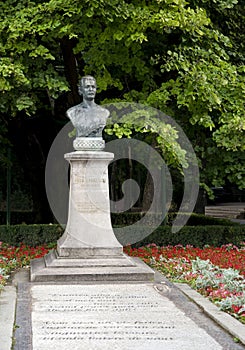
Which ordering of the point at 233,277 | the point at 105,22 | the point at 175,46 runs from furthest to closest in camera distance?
the point at 175,46
the point at 105,22
the point at 233,277

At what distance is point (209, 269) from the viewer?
10969 mm

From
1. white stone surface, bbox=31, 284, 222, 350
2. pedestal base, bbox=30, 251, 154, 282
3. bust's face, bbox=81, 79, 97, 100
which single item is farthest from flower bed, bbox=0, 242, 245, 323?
bust's face, bbox=81, 79, 97, 100

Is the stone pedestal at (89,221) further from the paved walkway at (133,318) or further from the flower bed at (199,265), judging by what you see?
the paved walkway at (133,318)

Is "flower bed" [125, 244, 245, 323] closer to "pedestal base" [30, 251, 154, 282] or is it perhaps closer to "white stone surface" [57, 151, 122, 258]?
"pedestal base" [30, 251, 154, 282]

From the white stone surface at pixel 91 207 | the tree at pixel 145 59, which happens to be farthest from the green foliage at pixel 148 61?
the white stone surface at pixel 91 207

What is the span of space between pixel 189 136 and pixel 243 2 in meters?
3.56

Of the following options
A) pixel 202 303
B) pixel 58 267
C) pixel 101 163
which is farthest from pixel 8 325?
pixel 101 163

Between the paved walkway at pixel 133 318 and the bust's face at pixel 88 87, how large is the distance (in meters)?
3.52

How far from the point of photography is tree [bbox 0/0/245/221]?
12797mm

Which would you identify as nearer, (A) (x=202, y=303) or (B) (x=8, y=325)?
(B) (x=8, y=325)

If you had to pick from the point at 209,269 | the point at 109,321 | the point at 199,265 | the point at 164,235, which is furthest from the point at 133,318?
the point at 164,235

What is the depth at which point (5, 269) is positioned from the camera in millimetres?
11453

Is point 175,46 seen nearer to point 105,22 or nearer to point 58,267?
point 105,22

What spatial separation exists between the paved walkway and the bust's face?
11.6 ft
